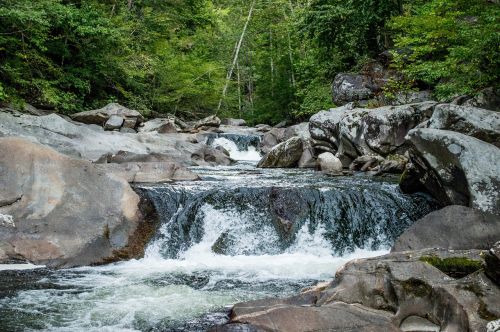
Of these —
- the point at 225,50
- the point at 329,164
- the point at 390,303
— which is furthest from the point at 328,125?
the point at 225,50

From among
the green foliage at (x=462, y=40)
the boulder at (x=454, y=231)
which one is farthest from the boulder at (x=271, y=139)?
the boulder at (x=454, y=231)

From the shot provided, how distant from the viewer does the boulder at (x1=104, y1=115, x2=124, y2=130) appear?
58.7 feet

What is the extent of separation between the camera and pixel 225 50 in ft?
115

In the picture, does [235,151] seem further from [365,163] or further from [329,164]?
[365,163]

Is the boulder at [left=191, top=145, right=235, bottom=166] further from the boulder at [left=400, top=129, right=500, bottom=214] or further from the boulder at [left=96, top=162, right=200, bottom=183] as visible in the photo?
the boulder at [left=400, top=129, right=500, bottom=214]

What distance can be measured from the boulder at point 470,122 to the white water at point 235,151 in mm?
11214

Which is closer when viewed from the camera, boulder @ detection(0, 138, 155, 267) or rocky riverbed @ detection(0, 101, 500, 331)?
rocky riverbed @ detection(0, 101, 500, 331)

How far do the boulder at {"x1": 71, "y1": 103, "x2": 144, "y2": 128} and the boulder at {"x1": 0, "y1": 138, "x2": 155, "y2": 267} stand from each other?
875 centimetres

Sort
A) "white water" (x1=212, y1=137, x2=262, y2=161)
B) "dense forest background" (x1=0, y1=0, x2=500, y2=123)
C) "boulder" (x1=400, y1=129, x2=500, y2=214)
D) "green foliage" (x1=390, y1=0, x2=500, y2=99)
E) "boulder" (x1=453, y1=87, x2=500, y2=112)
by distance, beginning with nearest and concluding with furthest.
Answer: "boulder" (x1=400, y1=129, x2=500, y2=214) < "green foliage" (x1=390, y1=0, x2=500, y2=99) < "boulder" (x1=453, y1=87, x2=500, y2=112) < "dense forest background" (x1=0, y1=0, x2=500, y2=123) < "white water" (x1=212, y1=137, x2=262, y2=161)

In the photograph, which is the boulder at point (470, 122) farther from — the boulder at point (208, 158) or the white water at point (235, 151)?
the white water at point (235, 151)

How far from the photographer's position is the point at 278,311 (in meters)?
4.45

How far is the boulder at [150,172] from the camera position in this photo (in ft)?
36.8

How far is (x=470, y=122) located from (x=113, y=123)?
13.1 m

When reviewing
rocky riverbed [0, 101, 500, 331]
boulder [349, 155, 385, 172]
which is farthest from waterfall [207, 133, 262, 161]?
rocky riverbed [0, 101, 500, 331]
